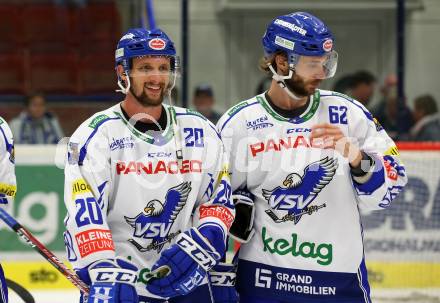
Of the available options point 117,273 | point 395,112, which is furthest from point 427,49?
point 117,273

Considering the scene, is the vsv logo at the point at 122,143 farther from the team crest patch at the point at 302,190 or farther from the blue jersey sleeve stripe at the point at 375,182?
the blue jersey sleeve stripe at the point at 375,182

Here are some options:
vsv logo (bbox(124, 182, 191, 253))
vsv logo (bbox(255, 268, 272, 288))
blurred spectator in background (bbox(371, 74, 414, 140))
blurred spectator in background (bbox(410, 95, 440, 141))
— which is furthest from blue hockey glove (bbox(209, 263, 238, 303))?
blurred spectator in background (bbox(410, 95, 440, 141))

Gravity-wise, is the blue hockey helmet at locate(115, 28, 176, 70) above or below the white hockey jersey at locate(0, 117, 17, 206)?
above

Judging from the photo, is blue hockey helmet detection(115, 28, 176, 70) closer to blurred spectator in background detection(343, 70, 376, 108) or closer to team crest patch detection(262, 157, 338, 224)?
team crest patch detection(262, 157, 338, 224)

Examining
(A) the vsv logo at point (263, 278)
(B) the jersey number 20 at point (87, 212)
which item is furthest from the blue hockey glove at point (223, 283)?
(B) the jersey number 20 at point (87, 212)

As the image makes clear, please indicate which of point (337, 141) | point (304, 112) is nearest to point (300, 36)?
point (304, 112)

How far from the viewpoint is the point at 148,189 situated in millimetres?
3279

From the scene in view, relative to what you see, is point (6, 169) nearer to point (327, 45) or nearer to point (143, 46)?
point (143, 46)

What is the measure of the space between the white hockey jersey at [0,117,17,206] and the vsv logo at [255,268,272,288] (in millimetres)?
872

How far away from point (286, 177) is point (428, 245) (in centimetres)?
283

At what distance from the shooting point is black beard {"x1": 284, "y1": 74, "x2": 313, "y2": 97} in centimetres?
352

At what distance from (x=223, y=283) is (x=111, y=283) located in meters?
0.54

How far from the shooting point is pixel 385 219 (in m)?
6.17

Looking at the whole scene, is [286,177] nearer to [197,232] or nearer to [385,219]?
[197,232]
